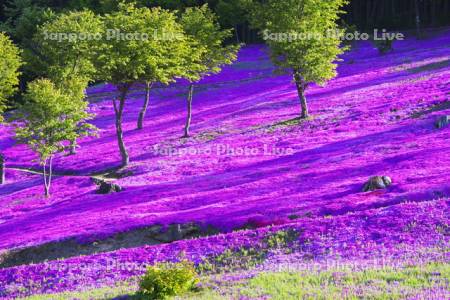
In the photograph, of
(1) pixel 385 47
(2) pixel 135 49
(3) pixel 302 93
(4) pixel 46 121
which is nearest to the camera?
(4) pixel 46 121

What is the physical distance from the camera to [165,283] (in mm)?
18359

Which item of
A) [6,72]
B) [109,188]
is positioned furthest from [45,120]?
[6,72]

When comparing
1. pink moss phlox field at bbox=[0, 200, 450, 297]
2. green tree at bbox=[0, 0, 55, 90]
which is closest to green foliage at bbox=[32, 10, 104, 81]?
green tree at bbox=[0, 0, 55, 90]

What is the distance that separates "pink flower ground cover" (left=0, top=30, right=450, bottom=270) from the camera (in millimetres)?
32000

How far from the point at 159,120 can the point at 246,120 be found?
14798 millimetres

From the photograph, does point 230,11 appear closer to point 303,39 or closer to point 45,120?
point 303,39

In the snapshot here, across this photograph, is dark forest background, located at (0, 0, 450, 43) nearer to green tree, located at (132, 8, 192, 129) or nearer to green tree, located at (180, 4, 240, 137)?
Answer: green tree, located at (180, 4, 240, 137)

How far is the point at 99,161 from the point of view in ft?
193

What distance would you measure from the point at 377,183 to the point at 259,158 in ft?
54.7

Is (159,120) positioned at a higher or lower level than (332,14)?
lower

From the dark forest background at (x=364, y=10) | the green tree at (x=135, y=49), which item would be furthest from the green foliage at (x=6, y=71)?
the dark forest background at (x=364, y=10)

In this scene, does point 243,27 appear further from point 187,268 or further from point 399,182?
point 187,268

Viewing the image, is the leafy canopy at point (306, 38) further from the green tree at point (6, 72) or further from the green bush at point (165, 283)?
the green bush at point (165, 283)

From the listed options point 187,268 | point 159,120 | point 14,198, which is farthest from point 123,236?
point 159,120
